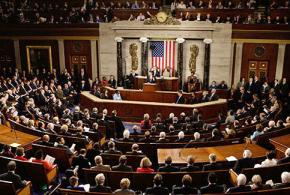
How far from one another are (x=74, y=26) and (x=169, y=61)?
213 inches

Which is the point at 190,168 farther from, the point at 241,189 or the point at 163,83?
the point at 163,83

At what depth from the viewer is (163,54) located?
17.6 meters

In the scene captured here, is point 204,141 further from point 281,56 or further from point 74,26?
point 74,26

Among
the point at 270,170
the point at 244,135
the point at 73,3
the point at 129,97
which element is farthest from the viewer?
the point at 73,3

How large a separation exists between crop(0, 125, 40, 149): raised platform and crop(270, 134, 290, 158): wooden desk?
5.79 metres

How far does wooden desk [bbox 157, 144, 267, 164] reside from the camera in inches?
287

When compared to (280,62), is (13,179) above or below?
below

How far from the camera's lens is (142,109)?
560 inches

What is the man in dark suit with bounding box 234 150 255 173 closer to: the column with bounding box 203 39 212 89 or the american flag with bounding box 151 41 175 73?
the column with bounding box 203 39 212 89

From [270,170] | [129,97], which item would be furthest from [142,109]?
[270,170]

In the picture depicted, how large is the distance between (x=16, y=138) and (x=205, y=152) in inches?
186

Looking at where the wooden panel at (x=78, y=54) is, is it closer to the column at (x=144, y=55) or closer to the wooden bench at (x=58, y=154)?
the column at (x=144, y=55)

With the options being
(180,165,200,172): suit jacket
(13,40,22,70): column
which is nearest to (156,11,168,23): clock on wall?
(13,40,22,70): column

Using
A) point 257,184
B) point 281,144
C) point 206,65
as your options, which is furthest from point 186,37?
point 257,184
